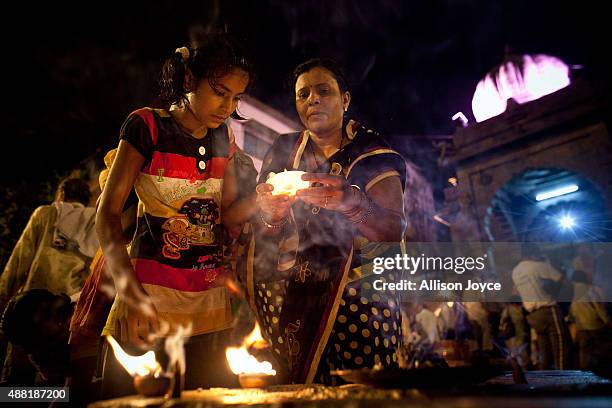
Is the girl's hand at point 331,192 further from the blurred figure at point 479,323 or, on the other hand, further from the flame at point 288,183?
the blurred figure at point 479,323

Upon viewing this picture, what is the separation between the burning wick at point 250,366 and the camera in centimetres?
187

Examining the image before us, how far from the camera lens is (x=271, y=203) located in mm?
2689

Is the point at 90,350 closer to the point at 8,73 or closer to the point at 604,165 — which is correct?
the point at 8,73

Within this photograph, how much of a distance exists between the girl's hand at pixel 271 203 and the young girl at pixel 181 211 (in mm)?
196

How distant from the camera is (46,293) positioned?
162 inches

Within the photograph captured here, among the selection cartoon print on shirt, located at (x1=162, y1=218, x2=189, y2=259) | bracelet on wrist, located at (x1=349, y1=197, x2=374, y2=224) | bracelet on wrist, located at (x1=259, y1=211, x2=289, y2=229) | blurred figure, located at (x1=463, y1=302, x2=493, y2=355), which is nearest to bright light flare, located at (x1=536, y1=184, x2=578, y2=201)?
blurred figure, located at (x1=463, y1=302, x2=493, y2=355)

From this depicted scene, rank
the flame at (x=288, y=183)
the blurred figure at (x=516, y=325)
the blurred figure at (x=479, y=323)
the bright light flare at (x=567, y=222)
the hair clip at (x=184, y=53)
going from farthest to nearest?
the bright light flare at (x=567, y=222), the blurred figure at (x=479, y=323), the blurred figure at (x=516, y=325), the hair clip at (x=184, y=53), the flame at (x=288, y=183)

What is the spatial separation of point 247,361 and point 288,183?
1.14 meters

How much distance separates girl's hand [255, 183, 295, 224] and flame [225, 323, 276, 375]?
36.7 inches

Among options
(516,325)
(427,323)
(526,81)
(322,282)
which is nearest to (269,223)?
(322,282)

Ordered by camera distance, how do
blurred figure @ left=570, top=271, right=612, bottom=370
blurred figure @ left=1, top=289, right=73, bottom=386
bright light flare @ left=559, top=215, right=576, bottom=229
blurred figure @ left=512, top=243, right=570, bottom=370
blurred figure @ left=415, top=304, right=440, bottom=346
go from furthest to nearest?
bright light flare @ left=559, top=215, right=576, bottom=229
blurred figure @ left=415, top=304, right=440, bottom=346
blurred figure @ left=512, top=243, right=570, bottom=370
blurred figure @ left=570, top=271, right=612, bottom=370
blurred figure @ left=1, top=289, right=73, bottom=386

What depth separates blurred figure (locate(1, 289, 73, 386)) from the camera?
156 inches

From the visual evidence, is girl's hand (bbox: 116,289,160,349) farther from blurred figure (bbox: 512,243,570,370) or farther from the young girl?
blurred figure (bbox: 512,243,570,370)

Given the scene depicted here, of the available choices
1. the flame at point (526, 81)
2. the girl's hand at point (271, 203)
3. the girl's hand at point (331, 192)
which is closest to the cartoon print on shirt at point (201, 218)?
the girl's hand at point (271, 203)
